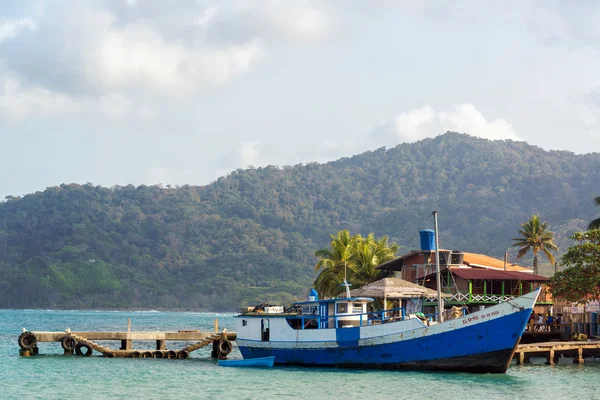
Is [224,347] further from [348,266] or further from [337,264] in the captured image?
[348,266]

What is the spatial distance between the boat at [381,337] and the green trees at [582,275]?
13948 mm

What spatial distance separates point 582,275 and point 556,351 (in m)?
5.14

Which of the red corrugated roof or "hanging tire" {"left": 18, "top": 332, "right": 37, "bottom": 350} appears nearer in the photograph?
"hanging tire" {"left": 18, "top": 332, "right": 37, "bottom": 350}

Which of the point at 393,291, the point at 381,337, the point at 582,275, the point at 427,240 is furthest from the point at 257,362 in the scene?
the point at 427,240

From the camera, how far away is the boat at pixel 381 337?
39.9 m

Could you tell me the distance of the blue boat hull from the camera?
131 ft

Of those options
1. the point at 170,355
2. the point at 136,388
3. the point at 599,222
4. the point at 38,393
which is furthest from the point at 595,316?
the point at 38,393

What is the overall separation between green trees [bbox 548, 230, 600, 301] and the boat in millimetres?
13948

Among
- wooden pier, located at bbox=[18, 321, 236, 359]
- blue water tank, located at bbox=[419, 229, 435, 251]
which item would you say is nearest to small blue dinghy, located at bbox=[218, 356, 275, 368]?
wooden pier, located at bbox=[18, 321, 236, 359]

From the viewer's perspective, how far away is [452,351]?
40750 mm

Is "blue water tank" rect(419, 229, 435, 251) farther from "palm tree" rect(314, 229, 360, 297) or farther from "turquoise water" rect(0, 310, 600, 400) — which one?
"turquoise water" rect(0, 310, 600, 400)

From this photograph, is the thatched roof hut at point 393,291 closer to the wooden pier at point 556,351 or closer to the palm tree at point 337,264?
the wooden pier at point 556,351

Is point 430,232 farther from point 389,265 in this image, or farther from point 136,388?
point 136,388

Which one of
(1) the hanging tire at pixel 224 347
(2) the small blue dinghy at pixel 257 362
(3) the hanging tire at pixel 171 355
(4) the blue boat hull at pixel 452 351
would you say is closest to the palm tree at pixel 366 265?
(1) the hanging tire at pixel 224 347
